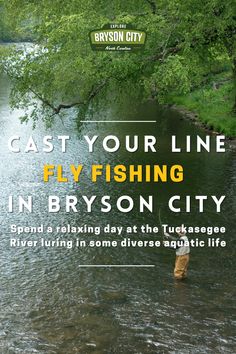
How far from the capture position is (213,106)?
151 ft

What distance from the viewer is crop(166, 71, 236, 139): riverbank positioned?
40.4 metres

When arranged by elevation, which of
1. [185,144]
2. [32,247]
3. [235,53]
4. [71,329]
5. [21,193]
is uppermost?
[235,53]

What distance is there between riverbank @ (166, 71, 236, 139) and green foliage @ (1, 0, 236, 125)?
468 inches

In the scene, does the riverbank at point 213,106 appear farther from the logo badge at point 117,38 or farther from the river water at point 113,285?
the logo badge at point 117,38

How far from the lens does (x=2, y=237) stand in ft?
72.9

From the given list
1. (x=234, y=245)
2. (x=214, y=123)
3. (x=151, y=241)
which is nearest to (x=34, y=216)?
(x=151, y=241)

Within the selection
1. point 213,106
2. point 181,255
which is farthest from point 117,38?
point 213,106

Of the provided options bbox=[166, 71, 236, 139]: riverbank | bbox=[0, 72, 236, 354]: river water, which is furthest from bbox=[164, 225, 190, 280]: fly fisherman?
bbox=[166, 71, 236, 139]: riverbank

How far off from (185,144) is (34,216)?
648 inches

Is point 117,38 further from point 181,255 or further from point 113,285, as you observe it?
point 113,285

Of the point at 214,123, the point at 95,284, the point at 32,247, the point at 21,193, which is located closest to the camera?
the point at 95,284

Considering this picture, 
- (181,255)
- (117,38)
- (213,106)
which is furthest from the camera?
(213,106)

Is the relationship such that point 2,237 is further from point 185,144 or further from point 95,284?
point 185,144

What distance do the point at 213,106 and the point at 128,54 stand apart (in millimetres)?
24319
